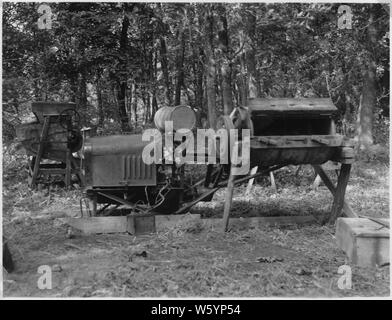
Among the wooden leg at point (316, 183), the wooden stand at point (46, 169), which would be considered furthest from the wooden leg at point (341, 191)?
the wooden stand at point (46, 169)

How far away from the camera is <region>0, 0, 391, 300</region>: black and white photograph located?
4762 millimetres

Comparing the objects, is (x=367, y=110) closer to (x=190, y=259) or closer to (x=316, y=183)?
(x=316, y=183)

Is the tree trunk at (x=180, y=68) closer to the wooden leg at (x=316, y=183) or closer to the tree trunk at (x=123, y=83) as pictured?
the tree trunk at (x=123, y=83)

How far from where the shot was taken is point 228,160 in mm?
6773

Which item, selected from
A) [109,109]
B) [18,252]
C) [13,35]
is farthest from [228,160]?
[109,109]

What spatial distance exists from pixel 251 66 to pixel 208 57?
1282 mm

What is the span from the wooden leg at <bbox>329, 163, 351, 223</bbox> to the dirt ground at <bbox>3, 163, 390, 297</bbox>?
0.90 feet

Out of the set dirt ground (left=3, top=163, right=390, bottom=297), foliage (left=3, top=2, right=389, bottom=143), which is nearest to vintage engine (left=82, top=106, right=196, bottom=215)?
dirt ground (left=3, top=163, right=390, bottom=297)

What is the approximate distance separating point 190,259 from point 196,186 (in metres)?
2.13

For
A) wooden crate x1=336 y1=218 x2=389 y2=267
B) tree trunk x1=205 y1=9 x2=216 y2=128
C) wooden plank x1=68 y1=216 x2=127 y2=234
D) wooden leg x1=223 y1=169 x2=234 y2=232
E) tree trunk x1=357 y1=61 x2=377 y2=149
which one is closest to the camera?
wooden crate x1=336 y1=218 x2=389 y2=267

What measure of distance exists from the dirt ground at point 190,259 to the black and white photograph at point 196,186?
0.08 ft

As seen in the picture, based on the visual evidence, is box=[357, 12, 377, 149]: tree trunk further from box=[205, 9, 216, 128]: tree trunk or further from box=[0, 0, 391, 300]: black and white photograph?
box=[205, 9, 216, 128]: tree trunk

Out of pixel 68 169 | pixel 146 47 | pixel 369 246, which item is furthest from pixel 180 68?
pixel 369 246

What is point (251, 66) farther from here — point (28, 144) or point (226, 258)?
point (226, 258)
